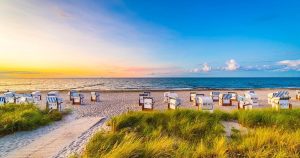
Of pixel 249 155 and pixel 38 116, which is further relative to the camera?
pixel 38 116

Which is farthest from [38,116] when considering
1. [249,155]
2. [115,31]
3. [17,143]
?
[115,31]

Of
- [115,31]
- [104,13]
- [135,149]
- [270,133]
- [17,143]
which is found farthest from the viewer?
[115,31]

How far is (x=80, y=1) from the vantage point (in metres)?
13.9

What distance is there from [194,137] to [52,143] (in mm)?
3887

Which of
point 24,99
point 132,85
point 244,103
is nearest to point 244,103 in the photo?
point 244,103

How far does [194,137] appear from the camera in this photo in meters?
6.36

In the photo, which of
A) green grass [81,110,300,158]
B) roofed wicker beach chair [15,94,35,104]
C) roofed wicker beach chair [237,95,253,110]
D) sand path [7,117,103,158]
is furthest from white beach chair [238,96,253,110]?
roofed wicker beach chair [15,94,35,104]

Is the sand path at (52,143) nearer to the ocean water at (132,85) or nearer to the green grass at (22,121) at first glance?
the green grass at (22,121)

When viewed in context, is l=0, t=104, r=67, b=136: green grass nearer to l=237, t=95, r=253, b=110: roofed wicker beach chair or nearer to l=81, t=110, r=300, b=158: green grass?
l=81, t=110, r=300, b=158: green grass

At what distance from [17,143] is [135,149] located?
3808mm

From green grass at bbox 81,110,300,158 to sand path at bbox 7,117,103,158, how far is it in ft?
3.19

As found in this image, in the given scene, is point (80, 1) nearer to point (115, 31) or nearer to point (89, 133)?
point (115, 31)

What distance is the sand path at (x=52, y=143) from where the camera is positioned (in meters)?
5.31

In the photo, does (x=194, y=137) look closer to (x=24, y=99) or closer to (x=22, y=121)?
(x=22, y=121)
